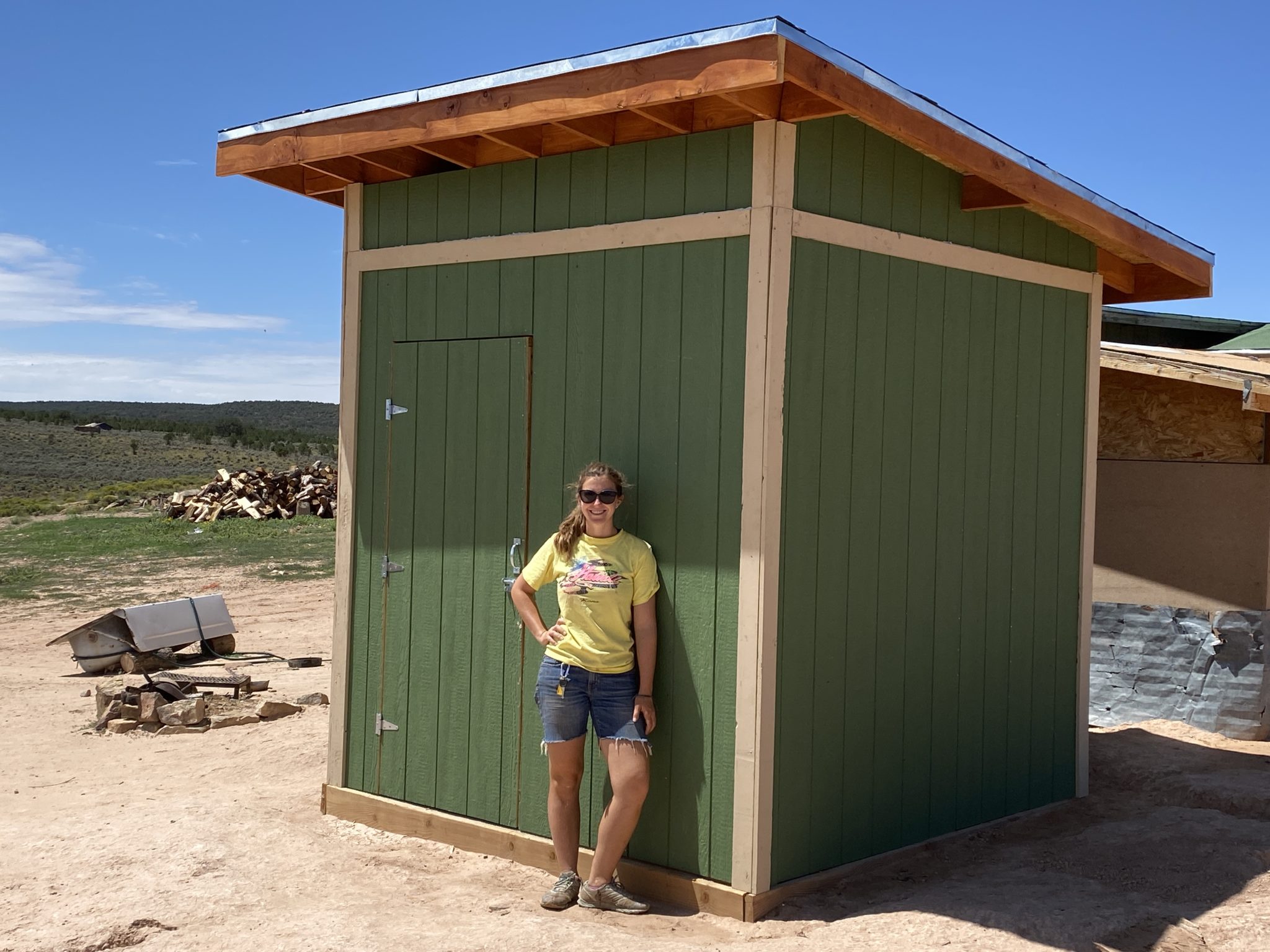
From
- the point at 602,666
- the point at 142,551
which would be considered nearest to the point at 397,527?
the point at 602,666

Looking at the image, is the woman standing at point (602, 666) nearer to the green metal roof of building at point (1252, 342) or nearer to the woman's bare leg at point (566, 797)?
the woman's bare leg at point (566, 797)

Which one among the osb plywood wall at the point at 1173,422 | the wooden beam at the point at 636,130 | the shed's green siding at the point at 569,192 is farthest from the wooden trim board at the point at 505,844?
the osb plywood wall at the point at 1173,422

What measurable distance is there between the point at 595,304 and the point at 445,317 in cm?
92

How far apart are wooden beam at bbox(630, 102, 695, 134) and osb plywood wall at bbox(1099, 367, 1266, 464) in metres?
4.17

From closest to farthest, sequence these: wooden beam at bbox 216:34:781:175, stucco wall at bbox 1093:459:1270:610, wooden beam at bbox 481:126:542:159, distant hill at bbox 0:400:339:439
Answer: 1. wooden beam at bbox 216:34:781:175
2. wooden beam at bbox 481:126:542:159
3. stucco wall at bbox 1093:459:1270:610
4. distant hill at bbox 0:400:339:439

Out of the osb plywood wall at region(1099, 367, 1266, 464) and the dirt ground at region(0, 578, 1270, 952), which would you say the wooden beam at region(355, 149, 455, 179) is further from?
the osb plywood wall at region(1099, 367, 1266, 464)

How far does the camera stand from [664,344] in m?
5.17

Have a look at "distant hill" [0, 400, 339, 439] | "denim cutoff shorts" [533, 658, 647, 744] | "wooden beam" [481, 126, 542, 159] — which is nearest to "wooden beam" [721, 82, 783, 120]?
"wooden beam" [481, 126, 542, 159]

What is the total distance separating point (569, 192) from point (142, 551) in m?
16.0

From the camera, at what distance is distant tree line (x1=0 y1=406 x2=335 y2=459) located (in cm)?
5081

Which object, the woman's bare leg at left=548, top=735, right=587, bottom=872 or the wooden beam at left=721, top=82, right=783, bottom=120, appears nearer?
the wooden beam at left=721, top=82, right=783, bottom=120

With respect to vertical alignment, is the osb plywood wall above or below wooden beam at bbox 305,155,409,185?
below

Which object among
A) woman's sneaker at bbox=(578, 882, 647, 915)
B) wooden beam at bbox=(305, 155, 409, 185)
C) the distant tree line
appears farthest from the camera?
the distant tree line

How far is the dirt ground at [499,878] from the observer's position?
465 cm
